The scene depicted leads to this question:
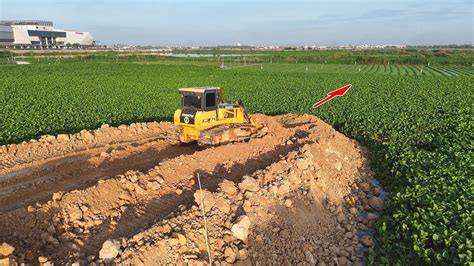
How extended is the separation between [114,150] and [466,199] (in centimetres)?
1059

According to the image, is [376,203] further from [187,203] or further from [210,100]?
[210,100]

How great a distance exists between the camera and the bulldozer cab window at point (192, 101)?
1328 centimetres

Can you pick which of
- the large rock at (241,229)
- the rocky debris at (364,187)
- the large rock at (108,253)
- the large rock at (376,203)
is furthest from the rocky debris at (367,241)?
the large rock at (108,253)

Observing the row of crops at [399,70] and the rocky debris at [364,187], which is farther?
the row of crops at [399,70]

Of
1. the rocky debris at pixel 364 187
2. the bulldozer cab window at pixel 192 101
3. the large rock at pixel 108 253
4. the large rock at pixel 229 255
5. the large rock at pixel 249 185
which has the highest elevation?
the bulldozer cab window at pixel 192 101

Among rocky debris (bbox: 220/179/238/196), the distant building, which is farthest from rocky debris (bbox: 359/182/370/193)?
the distant building

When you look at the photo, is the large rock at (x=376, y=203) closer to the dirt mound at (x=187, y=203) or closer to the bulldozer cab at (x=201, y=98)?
the dirt mound at (x=187, y=203)

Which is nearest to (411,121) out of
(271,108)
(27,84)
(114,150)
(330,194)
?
(271,108)

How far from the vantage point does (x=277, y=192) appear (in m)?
9.27

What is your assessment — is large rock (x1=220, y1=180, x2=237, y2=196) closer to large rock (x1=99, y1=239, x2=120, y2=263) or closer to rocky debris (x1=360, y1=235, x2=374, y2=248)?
large rock (x1=99, y1=239, x2=120, y2=263)

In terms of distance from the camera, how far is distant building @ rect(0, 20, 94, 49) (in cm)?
10799

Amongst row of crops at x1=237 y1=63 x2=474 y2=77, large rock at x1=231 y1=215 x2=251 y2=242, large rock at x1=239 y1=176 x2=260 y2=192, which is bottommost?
row of crops at x1=237 y1=63 x2=474 y2=77

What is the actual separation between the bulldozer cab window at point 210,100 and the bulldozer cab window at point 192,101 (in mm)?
291

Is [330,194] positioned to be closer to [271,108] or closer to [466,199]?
[466,199]
